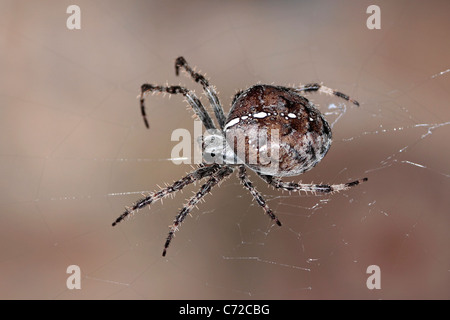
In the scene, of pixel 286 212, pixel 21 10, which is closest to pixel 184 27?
pixel 21 10

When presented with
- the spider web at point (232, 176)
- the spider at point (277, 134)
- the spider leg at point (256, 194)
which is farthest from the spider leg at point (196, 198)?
the spider web at point (232, 176)

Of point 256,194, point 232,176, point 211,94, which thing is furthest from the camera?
point 232,176

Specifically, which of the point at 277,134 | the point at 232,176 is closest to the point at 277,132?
the point at 277,134

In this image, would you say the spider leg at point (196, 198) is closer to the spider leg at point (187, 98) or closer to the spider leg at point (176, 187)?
the spider leg at point (176, 187)

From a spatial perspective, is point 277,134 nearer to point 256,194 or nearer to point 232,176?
point 256,194

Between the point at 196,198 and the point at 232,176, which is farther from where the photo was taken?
the point at 232,176

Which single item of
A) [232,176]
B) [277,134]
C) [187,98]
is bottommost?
[277,134]
